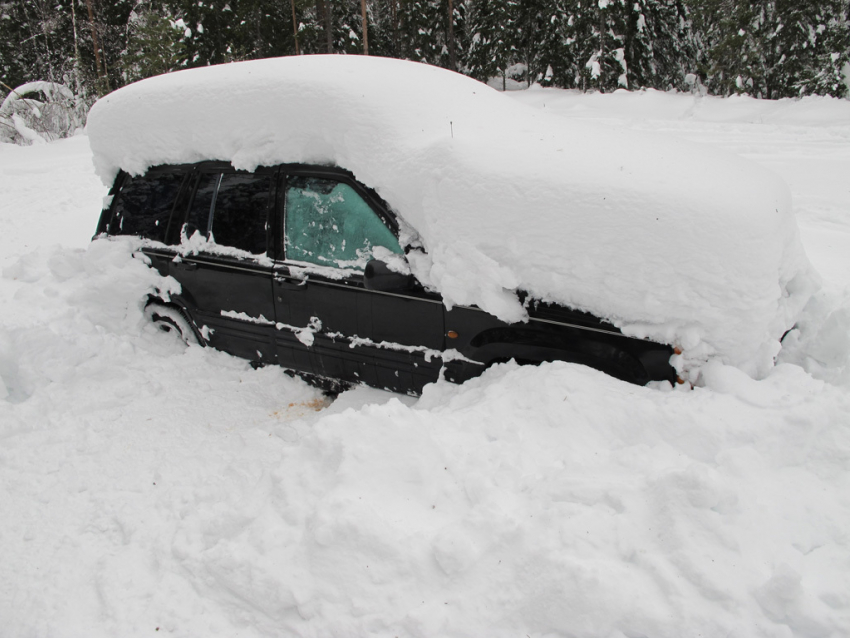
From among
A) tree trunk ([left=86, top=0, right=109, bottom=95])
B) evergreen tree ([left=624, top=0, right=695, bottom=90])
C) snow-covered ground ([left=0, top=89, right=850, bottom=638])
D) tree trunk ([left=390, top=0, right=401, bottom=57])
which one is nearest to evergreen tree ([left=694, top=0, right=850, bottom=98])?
evergreen tree ([left=624, top=0, right=695, bottom=90])

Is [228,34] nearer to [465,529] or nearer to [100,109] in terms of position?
[100,109]

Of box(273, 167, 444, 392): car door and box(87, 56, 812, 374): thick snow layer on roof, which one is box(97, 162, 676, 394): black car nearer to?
box(273, 167, 444, 392): car door

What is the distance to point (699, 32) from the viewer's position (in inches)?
977

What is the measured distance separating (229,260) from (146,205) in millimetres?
942

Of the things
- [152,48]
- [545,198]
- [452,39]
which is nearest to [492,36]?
[452,39]

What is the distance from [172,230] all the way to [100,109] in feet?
3.90

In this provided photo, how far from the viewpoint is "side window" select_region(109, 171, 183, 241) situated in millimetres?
3795

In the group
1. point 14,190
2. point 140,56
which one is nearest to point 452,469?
point 14,190

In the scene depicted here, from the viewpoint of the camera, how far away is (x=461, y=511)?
6.83ft

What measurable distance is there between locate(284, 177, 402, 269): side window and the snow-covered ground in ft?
2.89

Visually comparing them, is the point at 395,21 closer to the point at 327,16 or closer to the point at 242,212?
the point at 327,16

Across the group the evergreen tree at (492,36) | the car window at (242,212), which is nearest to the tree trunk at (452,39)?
the evergreen tree at (492,36)

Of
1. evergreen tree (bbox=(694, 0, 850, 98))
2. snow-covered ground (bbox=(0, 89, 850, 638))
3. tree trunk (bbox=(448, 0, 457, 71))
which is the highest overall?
tree trunk (bbox=(448, 0, 457, 71))

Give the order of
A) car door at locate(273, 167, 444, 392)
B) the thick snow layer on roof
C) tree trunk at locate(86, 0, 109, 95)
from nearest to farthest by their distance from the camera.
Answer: the thick snow layer on roof → car door at locate(273, 167, 444, 392) → tree trunk at locate(86, 0, 109, 95)
